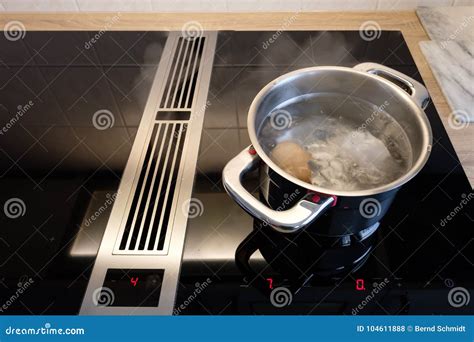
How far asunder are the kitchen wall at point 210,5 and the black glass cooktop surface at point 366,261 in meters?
0.38

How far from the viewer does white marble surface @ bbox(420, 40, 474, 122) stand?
728mm

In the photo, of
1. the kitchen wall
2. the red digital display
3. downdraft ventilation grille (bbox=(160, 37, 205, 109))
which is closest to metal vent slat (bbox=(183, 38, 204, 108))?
downdraft ventilation grille (bbox=(160, 37, 205, 109))

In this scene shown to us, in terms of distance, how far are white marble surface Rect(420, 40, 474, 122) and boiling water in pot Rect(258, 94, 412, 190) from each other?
0.20 metres

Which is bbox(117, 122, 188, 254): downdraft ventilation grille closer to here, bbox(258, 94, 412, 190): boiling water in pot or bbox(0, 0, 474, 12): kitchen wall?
bbox(258, 94, 412, 190): boiling water in pot

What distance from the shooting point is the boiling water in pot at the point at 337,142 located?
56 centimetres

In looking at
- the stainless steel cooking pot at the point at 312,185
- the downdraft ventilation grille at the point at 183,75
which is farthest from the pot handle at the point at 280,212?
the downdraft ventilation grille at the point at 183,75

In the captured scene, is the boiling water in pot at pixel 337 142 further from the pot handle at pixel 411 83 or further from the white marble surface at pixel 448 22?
the white marble surface at pixel 448 22

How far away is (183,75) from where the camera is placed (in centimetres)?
83

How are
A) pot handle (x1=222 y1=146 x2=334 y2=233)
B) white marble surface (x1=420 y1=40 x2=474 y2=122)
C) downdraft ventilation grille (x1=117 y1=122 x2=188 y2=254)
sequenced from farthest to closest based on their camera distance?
1. white marble surface (x1=420 y1=40 x2=474 y2=122)
2. downdraft ventilation grille (x1=117 y1=122 x2=188 y2=254)
3. pot handle (x1=222 y1=146 x2=334 y2=233)

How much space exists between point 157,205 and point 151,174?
0.07 meters

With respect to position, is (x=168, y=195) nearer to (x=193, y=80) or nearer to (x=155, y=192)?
(x=155, y=192)

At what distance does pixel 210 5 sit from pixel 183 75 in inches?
10.6

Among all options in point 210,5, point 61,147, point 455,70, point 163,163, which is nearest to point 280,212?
point 163,163
